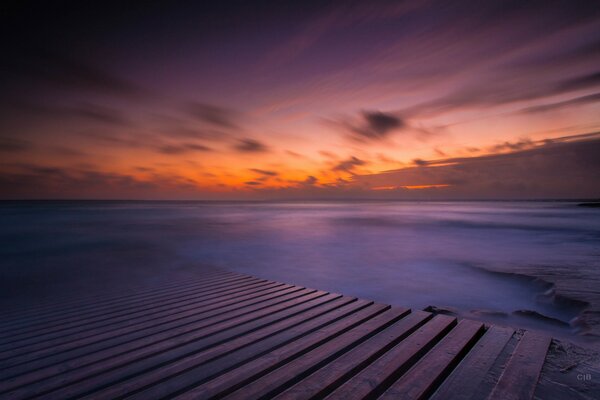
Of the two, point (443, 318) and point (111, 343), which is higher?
point (443, 318)

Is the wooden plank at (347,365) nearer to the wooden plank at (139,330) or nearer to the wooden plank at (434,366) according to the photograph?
the wooden plank at (434,366)

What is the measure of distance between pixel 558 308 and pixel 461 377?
5.63 metres

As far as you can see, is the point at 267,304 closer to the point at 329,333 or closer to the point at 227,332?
the point at 227,332

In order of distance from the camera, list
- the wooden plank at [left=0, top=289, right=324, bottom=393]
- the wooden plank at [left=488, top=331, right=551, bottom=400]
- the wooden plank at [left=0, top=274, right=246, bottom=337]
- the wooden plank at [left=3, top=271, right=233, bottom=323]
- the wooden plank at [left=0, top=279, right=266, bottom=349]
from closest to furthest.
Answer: the wooden plank at [left=488, top=331, right=551, bottom=400]
the wooden plank at [left=0, top=289, right=324, bottom=393]
the wooden plank at [left=0, top=279, right=266, bottom=349]
the wooden plank at [left=0, top=274, right=246, bottom=337]
the wooden plank at [left=3, top=271, right=233, bottom=323]

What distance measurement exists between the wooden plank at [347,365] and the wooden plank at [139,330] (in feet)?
5.83

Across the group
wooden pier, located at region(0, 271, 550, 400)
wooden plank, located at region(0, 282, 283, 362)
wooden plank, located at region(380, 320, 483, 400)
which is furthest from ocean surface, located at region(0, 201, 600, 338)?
wooden plank, located at region(380, 320, 483, 400)

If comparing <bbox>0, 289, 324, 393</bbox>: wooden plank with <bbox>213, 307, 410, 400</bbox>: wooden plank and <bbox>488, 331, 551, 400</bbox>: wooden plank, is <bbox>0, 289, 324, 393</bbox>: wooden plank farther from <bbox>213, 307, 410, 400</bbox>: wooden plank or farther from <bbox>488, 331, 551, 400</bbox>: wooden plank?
<bbox>488, 331, 551, 400</bbox>: wooden plank

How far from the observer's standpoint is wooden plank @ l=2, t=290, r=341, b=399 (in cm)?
283

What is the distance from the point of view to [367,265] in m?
11.8

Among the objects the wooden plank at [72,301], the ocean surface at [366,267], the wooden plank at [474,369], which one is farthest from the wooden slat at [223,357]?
the ocean surface at [366,267]

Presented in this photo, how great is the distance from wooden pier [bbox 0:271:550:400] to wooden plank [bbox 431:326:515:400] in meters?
0.01

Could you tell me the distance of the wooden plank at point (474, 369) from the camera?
8.71 ft

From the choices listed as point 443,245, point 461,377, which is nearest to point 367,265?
point 443,245

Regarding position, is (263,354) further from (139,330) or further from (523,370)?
(523,370)
